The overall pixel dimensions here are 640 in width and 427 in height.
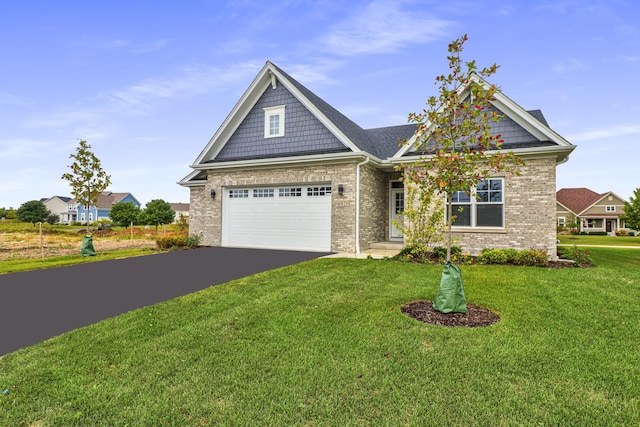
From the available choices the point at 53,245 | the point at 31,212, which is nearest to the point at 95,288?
the point at 53,245

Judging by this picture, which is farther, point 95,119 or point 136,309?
point 95,119

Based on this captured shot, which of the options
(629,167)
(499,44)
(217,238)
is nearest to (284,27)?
(499,44)

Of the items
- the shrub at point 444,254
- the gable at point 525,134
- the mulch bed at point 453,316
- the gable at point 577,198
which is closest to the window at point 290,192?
the gable at point 525,134

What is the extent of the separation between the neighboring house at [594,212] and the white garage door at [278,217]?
42.6m

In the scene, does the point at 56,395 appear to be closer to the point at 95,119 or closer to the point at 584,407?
the point at 584,407

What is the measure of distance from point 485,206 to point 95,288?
11274 millimetres

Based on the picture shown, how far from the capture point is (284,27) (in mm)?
13055

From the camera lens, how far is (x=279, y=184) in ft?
44.4

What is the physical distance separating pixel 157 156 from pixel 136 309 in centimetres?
2042

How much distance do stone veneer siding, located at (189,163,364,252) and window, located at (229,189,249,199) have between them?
35cm

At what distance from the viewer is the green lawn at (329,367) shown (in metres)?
2.48

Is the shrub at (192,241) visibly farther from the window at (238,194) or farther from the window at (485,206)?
the window at (485,206)

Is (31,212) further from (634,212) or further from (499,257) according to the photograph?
(634,212)

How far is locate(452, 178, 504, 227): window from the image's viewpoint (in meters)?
10.8
